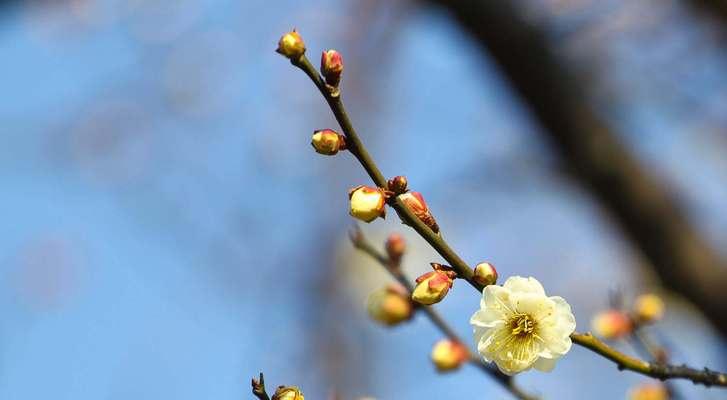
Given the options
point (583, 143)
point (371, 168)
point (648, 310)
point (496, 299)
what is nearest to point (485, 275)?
point (496, 299)

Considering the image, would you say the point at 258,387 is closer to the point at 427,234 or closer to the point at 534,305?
the point at 427,234

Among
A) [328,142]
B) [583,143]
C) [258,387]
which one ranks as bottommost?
[258,387]

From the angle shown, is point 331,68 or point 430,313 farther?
point 430,313

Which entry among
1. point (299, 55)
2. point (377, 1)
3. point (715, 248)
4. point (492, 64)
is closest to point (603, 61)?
point (492, 64)

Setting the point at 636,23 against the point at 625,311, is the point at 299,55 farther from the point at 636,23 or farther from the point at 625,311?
the point at 636,23

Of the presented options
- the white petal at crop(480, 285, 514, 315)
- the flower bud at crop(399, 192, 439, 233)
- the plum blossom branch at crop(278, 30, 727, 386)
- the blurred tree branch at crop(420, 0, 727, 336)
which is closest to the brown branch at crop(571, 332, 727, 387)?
the plum blossom branch at crop(278, 30, 727, 386)
